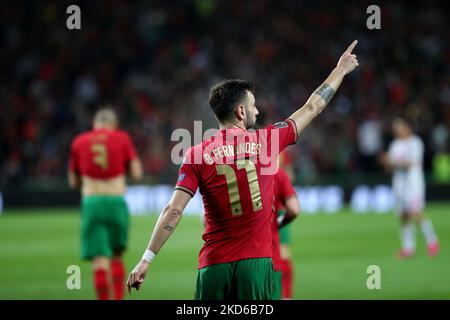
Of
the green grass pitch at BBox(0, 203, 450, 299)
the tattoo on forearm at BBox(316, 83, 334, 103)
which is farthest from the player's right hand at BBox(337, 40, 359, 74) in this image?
the green grass pitch at BBox(0, 203, 450, 299)

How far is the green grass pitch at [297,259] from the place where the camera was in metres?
11.6

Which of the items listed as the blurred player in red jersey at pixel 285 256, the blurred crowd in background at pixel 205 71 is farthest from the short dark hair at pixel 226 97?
the blurred crowd in background at pixel 205 71

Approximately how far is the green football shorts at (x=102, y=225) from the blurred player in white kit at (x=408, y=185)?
6.34m

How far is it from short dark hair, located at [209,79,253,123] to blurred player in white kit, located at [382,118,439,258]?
9619mm

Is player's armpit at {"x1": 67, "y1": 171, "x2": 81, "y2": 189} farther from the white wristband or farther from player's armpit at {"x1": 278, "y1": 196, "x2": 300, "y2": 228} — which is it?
the white wristband

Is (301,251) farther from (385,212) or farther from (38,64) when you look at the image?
(38,64)

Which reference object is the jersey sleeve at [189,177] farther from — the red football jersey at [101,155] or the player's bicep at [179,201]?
the red football jersey at [101,155]

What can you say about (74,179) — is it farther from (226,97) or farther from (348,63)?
(348,63)

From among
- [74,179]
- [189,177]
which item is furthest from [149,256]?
[74,179]

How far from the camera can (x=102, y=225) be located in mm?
10516

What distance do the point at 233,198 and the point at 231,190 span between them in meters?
0.06

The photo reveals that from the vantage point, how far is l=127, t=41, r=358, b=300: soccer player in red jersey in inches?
242

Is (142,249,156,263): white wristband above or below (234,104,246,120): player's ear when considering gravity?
below
